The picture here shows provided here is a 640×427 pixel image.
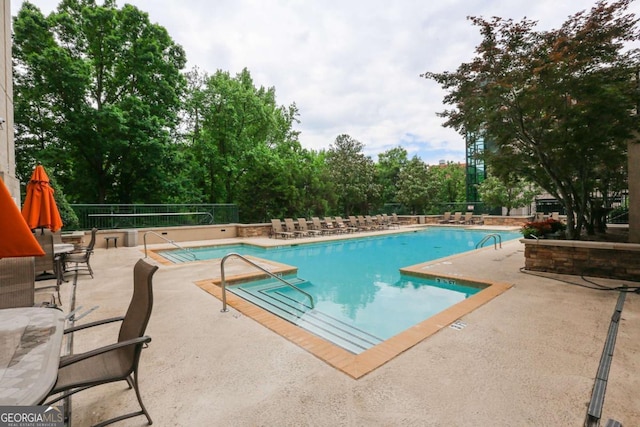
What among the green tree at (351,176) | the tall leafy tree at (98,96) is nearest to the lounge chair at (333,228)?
the green tree at (351,176)

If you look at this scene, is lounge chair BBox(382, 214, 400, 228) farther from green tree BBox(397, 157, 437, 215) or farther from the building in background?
the building in background

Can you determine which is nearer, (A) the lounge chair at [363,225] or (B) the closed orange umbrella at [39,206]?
(B) the closed orange umbrella at [39,206]

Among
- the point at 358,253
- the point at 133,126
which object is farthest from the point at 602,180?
the point at 133,126

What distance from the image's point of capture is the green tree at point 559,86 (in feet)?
18.3

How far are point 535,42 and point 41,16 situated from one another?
20526mm

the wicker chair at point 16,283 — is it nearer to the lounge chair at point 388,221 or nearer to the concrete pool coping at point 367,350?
the concrete pool coping at point 367,350

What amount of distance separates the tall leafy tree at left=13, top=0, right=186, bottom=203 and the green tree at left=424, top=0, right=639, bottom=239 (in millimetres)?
14913

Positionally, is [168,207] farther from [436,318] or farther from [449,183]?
[449,183]

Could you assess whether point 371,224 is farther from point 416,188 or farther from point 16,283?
point 16,283

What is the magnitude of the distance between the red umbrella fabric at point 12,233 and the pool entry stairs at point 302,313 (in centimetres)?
336

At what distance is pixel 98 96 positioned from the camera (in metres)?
17.3

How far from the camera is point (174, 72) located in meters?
17.6

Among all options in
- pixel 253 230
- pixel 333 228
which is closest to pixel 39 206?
pixel 253 230

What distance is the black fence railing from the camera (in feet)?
40.4
